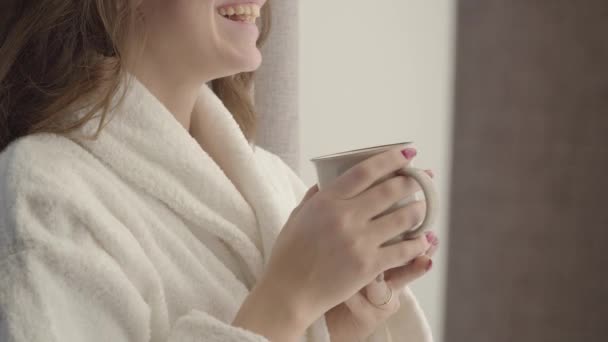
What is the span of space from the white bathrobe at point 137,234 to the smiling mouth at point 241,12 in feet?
0.51

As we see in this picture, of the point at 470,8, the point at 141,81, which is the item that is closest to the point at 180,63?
the point at 141,81

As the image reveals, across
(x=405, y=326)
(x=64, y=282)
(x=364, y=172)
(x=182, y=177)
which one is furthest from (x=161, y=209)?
(x=405, y=326)

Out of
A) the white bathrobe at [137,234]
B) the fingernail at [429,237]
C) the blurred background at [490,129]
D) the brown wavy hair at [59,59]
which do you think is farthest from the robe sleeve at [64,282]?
the blurred background at [490,129]

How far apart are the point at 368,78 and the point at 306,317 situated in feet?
3.21

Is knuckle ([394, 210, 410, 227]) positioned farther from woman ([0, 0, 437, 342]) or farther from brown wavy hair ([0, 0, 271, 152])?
brown wavy hair ([0, 0, 271, 152])

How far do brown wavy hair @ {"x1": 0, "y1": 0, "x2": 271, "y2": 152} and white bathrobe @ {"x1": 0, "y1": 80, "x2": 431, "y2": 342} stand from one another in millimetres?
37

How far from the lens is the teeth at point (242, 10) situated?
2.90ft

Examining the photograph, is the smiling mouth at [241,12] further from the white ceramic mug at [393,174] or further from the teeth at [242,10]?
the white ceramic mug at [393,174]

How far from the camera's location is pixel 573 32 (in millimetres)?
1549

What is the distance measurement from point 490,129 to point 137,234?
45.3 inches

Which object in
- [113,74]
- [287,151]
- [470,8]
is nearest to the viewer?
[113,74]

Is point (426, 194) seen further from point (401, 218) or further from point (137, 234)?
point (137, 234)

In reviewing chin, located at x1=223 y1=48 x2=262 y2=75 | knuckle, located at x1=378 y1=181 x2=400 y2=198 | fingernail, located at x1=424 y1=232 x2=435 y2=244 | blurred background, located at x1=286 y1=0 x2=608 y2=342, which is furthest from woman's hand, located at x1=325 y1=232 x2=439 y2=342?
blurred background, located at x1=286 y1=0 x2=608 y2=342

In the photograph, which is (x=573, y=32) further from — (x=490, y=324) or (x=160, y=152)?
(x=160, y=152)
